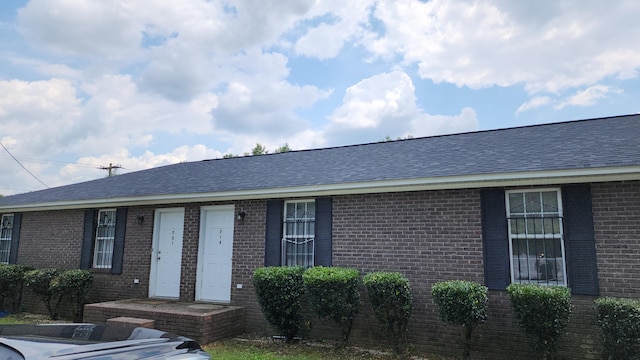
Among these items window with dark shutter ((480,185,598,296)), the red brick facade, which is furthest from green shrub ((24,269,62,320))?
window with dark shutter ((480,185,598,296))

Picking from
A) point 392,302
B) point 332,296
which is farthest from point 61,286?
point 392,302

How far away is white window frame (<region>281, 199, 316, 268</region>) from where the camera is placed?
25.9ft

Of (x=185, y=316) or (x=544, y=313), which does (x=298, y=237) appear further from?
(x=544, y=313)

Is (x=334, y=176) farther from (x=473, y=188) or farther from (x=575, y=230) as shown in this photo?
(x=575, y=230)

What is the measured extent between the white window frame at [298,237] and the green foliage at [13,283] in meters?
7.38

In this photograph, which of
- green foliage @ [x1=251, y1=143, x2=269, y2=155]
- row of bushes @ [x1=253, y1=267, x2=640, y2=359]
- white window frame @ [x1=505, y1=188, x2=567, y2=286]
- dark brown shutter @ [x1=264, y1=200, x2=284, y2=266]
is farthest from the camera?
green foliage @ [x1=251, y1=143, x2=269, y2=155]

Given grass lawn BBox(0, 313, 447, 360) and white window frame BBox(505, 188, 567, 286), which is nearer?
white window frame BBox(505, 188, 567, 286)

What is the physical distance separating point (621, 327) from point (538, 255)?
144 centimetres

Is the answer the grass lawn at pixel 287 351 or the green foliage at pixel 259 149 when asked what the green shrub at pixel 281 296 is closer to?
the grass lawn at pixel 287 351

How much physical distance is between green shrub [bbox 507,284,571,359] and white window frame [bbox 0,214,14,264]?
13297 millimetres

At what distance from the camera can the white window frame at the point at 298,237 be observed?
311 inches

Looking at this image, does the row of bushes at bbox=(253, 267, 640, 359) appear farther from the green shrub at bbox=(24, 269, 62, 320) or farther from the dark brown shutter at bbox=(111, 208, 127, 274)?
the green shrub at bbox=(24, 269, 62, 320)

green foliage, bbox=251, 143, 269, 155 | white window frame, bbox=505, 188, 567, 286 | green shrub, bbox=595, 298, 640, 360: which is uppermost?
green foliage, bbox=251, 143, 269, 155

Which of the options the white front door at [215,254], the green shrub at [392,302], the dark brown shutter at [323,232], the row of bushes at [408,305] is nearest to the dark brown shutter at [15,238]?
the white front door at [215,254]
